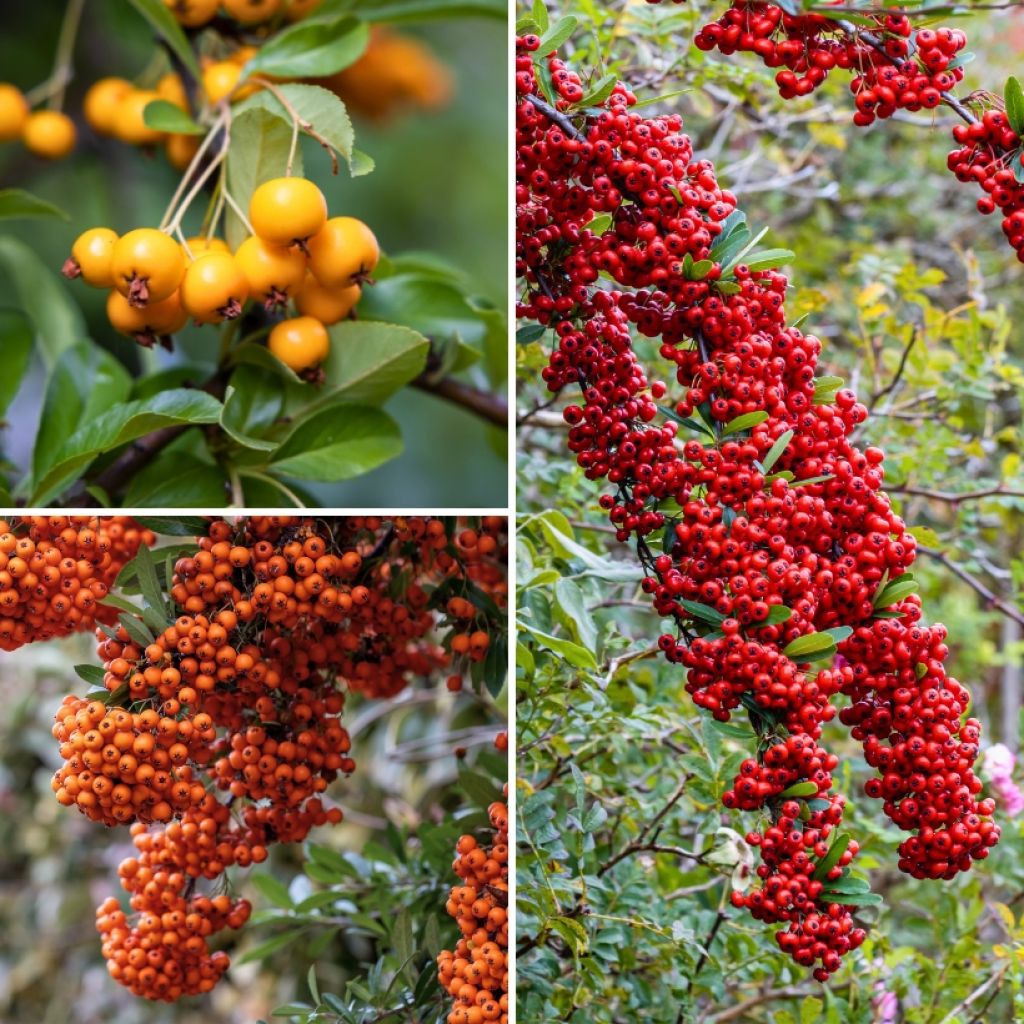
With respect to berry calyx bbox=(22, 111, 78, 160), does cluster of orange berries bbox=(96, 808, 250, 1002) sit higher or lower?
lower

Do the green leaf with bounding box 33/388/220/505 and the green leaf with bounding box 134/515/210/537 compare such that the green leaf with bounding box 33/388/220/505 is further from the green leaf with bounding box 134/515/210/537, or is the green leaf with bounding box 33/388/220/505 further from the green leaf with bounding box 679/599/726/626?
the green leaf with bounding box 679/599/726/626

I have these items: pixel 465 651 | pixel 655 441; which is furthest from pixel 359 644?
pixel 655 441

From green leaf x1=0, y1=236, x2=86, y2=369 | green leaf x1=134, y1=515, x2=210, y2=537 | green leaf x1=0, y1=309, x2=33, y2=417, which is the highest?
green leaf x1=134, y1=515, x2=210, y2=537

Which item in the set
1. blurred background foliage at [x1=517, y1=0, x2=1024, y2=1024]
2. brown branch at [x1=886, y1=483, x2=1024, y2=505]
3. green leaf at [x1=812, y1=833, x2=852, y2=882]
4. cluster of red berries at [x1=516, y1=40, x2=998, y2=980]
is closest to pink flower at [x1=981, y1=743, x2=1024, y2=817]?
blurred background foliage at [x1=517, y1=0, x2=1024, y2=1024]

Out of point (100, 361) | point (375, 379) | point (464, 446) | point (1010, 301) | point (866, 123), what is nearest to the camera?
point (866, 123)

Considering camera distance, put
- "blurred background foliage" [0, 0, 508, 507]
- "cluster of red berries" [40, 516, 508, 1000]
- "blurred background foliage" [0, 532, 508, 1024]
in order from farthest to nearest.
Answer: "blurred background foliage" [0, 0, 508, 507] → "blurred background foliage" [0, 532, 508, 1024] → "cluster of red berries" [40, 516, 508, 1000]

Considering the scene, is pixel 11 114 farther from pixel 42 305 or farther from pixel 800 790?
pixel 800 790

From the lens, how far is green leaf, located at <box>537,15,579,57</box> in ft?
2.71

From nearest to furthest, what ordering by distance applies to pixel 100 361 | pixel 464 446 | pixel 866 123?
pixel 866 123 < pixel 100 361 < pixel 464 446

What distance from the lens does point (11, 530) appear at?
87 cm

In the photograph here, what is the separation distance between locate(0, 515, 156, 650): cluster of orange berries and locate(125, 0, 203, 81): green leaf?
385mm

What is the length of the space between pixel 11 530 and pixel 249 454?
18 centimetres

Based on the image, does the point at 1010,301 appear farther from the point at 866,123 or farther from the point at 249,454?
the point at 249,454

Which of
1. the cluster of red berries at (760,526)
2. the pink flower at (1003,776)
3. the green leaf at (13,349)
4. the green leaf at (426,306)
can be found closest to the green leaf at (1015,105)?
the cluster of red berries at (760,526)
